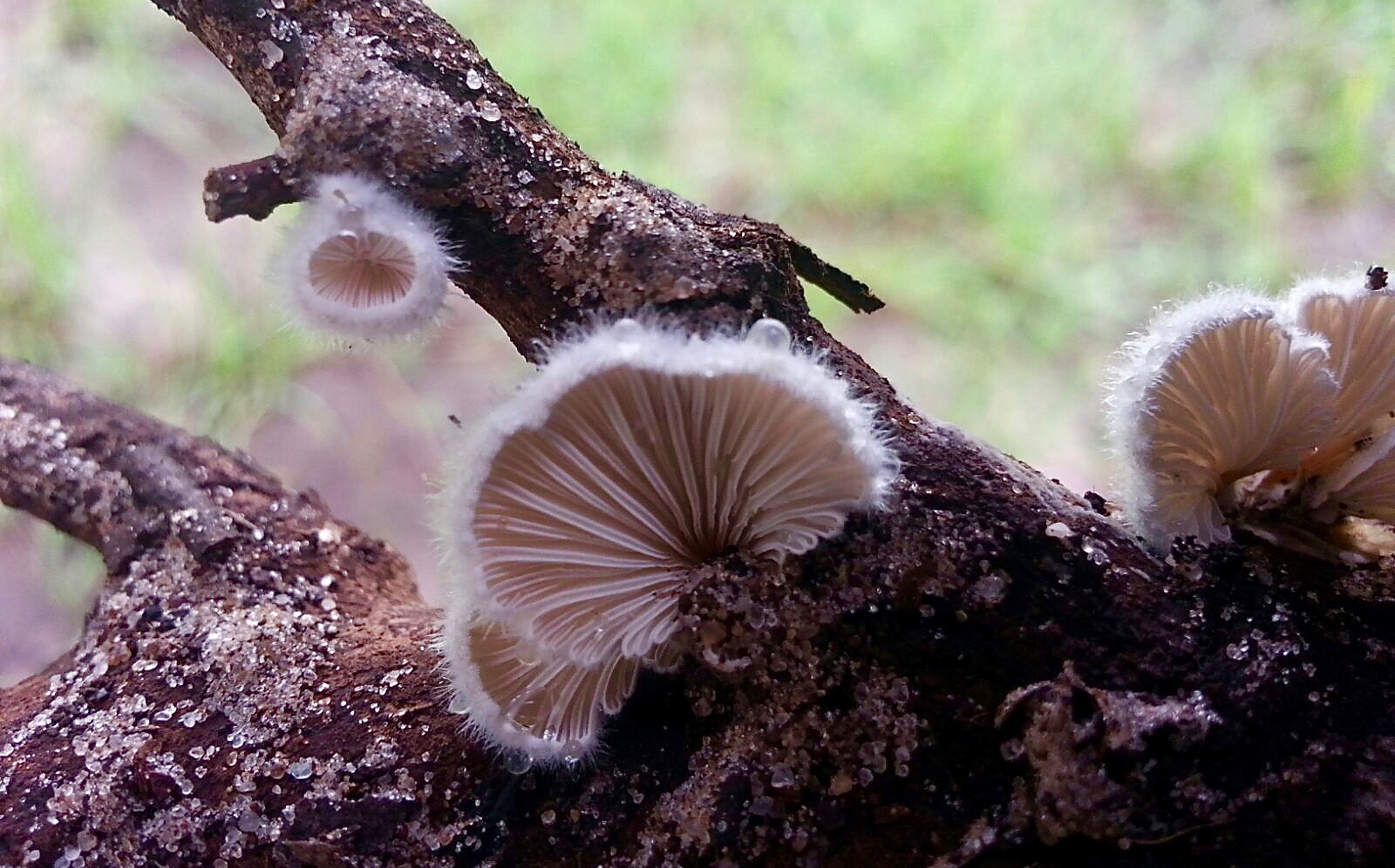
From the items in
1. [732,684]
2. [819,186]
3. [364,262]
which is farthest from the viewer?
[819,186]

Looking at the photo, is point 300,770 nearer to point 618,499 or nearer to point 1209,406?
point 618,499

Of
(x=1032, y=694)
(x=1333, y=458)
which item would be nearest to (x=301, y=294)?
(x=1032, y=694)

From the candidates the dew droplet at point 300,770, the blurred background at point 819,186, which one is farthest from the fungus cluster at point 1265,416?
the blurred background at point 819,186

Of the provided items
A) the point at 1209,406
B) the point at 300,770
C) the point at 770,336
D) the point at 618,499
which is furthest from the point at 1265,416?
the point at 300,770

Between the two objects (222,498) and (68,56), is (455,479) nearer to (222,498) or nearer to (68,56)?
(222,498)

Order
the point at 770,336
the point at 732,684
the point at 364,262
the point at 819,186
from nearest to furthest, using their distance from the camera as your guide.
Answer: the point at 770,336
the point at 732,684
the point at 364,262
the point at 819,186

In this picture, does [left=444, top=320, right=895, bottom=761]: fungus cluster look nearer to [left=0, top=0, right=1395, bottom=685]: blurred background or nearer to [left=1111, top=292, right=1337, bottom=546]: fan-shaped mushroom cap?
[left=1111, top=292, right=1337, bottom=546]: fan-shaped mushroom cap
